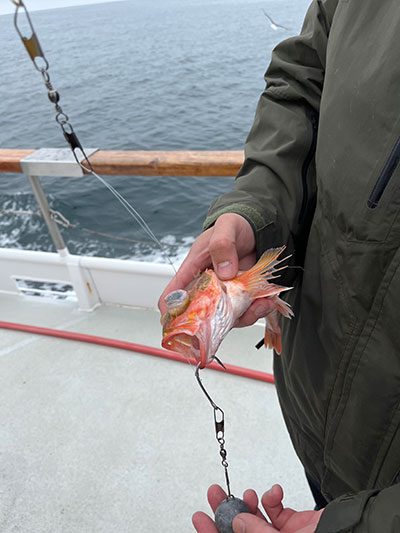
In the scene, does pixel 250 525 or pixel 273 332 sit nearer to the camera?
pixel 250 525

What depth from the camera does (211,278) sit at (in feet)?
3.09

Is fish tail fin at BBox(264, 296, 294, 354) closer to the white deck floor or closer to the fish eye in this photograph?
the fish eye

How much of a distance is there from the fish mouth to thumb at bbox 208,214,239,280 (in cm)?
16

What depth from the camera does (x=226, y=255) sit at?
2.93 ft

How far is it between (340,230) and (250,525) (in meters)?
0.61

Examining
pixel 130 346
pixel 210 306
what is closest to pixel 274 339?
pixel 210 306

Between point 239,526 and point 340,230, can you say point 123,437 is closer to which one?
point 239,526

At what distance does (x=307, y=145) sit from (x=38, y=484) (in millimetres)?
1821

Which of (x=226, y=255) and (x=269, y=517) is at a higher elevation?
(x=226, y=255)

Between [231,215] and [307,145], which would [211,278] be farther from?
[307,145]

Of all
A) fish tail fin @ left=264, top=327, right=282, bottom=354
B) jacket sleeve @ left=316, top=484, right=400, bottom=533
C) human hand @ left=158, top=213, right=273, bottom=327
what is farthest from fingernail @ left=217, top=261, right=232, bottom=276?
jacket sleeve @ left=316, top=484, right=400, bottom=533

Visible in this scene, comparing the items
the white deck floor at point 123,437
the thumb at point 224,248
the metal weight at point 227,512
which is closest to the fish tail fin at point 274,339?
the thumb at point 224,248

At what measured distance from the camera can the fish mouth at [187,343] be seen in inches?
32.9

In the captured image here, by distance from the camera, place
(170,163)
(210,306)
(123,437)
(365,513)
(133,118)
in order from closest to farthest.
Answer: (365,513)
(210,306)
(123,437)
(170,163)
(133,118)
